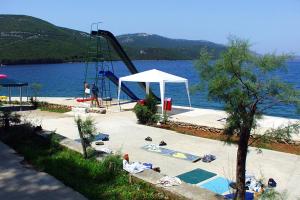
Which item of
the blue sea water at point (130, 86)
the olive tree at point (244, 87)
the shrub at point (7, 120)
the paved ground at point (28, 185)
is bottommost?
the blue sea water at point (130, 86)

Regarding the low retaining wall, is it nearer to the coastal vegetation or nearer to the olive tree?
the coastal vegetation

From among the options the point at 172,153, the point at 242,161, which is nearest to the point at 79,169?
the point at 242,161

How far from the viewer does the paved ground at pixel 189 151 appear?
9.73 meters

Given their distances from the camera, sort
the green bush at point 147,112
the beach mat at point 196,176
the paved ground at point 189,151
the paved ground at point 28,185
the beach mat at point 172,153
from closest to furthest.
Answer: the paved ground at point 28,185 < the beach mat at point 196,176 < the paved ground at point 189,151 < the beach mat at point 172,153 < the green bush at point 147,112

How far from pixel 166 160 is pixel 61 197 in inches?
205

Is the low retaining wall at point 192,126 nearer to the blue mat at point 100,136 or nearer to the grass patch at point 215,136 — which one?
the grass patch at point 215,136

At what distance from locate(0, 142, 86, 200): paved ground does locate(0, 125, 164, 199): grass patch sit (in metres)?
0.21

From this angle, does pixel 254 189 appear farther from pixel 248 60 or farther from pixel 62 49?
pixel 62 49

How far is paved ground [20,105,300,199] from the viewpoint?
973 centimetres

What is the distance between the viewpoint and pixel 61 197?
19.7ft

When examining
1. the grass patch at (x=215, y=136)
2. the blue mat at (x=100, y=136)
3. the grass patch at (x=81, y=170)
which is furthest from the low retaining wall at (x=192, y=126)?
the grass patch at (x=81, y=170)

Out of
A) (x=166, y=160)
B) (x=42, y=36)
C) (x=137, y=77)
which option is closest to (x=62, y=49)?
(x=42, y=36)

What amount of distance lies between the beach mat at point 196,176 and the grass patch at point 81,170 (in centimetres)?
233

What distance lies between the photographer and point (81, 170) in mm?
7484
